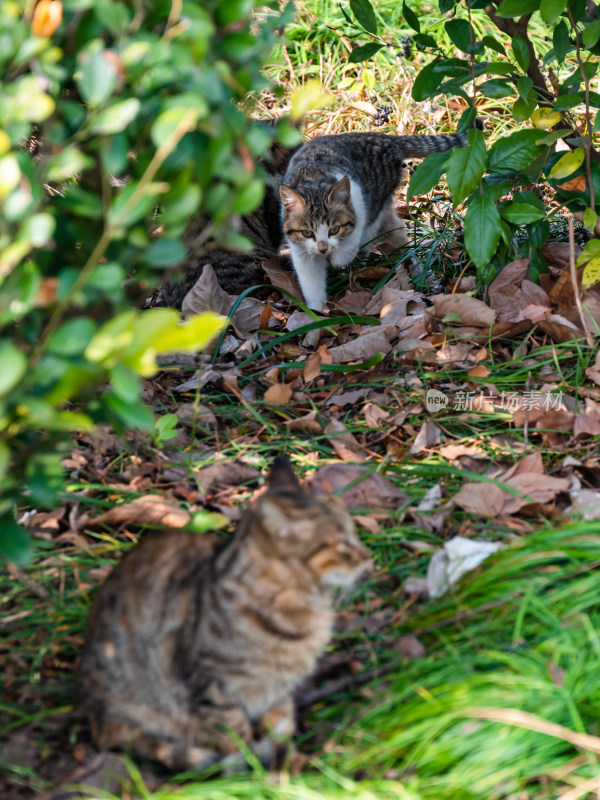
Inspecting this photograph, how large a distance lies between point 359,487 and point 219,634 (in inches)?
39.9

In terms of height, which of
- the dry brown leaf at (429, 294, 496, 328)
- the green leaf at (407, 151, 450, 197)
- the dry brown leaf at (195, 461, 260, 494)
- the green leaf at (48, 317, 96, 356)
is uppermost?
the green leaf at (48, 317, 96, 356)

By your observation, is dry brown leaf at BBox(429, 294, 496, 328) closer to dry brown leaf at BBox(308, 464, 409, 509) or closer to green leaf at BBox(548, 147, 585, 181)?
green leaf at BBox(548, 147, 585, 181)

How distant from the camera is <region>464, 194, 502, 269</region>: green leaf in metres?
3.59

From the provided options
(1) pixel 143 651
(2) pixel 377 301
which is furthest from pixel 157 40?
(2) pixel 377 301

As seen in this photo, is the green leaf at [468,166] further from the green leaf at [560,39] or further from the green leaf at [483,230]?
the green leaf at [560,39]

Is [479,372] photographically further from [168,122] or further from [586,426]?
[168,122]

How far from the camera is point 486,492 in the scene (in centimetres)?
279

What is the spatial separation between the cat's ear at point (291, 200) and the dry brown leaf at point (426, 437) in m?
2.08

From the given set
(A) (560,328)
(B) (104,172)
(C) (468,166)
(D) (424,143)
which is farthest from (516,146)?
(B) (104,172)

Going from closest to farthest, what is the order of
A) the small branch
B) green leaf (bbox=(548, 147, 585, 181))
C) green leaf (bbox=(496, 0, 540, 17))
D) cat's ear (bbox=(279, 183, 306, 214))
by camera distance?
green leaf (bbox=(496, 0, 540, 17)), the small branch, green leaf (bbox=(548, 147, 585, 181)), cat's ear (bbox=(279, 183, 306, 214))

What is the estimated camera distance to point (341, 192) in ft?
16.0

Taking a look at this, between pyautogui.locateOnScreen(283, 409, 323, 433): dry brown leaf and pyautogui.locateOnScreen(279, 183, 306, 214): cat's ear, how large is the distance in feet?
6.10

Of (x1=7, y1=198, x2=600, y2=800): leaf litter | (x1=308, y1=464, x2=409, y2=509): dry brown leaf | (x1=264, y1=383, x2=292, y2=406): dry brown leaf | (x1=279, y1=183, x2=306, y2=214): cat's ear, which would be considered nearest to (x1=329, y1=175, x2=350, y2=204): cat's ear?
(x1=279, y1=183, x2=306, y2=214): cat's ear

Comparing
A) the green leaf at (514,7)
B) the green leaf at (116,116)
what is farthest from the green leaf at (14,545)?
the green leaf at (514,7)
